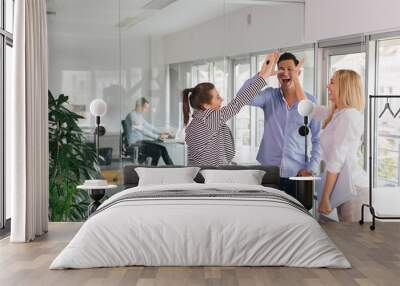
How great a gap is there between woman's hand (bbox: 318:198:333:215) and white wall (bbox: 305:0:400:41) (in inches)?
81.4

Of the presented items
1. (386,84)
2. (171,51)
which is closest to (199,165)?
(171,51)

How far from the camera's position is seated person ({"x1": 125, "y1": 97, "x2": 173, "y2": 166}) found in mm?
7984

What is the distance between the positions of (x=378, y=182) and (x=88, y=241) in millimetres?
3984

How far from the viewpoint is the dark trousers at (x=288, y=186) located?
26.4ft

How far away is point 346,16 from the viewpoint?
7.86 meters

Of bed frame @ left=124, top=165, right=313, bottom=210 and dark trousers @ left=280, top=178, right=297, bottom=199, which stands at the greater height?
bed frame @ left=124, top=165, right=313, bottom=210

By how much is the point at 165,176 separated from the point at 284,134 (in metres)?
1.80

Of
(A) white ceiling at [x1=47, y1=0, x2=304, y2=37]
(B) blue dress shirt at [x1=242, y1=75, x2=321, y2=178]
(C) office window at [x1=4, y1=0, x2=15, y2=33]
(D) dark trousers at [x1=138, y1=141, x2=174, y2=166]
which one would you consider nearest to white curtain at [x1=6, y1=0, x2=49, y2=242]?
(C) office window at [x1=4, y1=0, x2=15, y2=33]

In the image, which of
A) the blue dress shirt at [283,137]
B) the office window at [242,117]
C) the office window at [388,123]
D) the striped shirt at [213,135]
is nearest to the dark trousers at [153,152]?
the striped shirt at [213,135]

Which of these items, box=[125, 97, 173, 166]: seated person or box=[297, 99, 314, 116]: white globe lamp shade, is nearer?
box=[297, 99, 314, 116]: white globe lamp shade

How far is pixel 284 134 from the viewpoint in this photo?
26.9 ft

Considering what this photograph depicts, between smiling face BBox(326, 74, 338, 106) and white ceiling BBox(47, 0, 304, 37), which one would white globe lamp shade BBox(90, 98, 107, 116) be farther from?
smiling face BBox(326, 74, 338, 106)

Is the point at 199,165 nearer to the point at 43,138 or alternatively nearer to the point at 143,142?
the point at 143,142

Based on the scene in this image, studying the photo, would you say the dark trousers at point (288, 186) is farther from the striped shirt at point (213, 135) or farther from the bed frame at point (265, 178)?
the striped shirt at point (213, 135)
